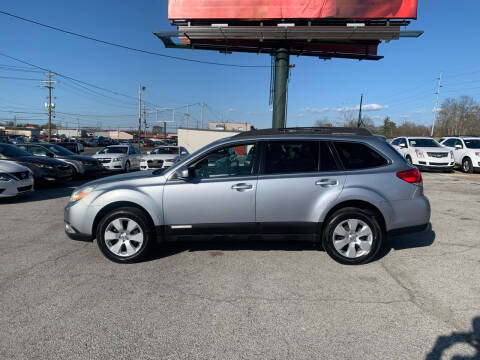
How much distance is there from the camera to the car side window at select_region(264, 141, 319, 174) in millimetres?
4141

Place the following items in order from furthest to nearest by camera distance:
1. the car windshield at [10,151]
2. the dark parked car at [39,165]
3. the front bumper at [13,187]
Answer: the car windshield at [10,151] → the dark parked car at [39,165] → the front bumper at [13,187]

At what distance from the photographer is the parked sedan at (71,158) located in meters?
12.6

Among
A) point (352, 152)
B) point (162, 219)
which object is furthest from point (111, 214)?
point (352, 152)

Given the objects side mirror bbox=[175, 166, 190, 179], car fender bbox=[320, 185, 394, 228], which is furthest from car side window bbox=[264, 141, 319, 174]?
side mirror bbox=[175, 166, 190, 179]

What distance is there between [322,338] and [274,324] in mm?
437

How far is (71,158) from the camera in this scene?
12.8 m

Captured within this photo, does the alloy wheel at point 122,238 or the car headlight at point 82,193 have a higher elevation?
the car headlight at point 82,193

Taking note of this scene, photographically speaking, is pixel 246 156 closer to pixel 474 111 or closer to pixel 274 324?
pixel 274 324

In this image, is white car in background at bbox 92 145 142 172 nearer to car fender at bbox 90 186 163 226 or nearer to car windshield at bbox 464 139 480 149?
car fender at bbox 90 186 163 226

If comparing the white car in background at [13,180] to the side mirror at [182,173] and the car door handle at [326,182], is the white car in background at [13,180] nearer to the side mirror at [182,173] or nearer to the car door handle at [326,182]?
the side mirror at [182,173]

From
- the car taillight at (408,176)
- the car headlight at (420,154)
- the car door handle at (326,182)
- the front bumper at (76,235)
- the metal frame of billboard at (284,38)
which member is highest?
the metal frame of billboard at (284,38)

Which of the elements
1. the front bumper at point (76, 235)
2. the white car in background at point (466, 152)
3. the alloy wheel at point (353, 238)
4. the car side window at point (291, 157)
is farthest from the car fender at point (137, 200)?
the white car in background at point (466, 152)

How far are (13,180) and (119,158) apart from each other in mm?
7159

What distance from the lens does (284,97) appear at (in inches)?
650
